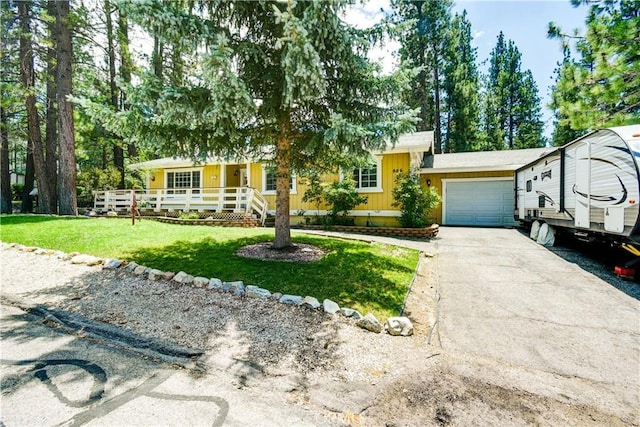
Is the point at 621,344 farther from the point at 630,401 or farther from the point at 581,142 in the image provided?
the point at 581,142

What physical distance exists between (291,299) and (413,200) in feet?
24.0

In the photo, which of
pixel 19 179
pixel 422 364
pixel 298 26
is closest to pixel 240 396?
pixel 422 364

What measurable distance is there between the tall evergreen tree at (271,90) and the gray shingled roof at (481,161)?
8384mm

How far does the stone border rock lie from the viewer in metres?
3.53

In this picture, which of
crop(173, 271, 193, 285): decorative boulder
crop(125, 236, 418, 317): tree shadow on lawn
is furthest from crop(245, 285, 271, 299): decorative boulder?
crop(173, 271, 193, 285): decorative boulder

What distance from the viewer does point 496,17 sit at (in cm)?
1023

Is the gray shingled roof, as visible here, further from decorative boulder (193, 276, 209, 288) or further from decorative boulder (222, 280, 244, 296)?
decorative boulder (193, 276, 209, 288)

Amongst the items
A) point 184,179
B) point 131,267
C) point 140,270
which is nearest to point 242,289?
point 140,270

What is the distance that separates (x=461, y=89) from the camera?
2352 centimetres

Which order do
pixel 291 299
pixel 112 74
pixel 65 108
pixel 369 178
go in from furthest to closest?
pixel 112 74 < pixel 369 178 < pixel 65 108 < pixel 291 299

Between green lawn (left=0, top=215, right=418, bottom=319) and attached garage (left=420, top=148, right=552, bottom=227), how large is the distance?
7272mm

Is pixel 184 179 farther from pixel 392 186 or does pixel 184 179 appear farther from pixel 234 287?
pixel 234 287

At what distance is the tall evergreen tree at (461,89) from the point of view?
77.3 feet

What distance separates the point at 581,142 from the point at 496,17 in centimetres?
611
